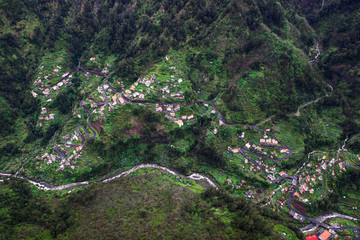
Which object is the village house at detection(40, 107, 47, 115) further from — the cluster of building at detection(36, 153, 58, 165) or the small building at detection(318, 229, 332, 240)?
the small building at detection(318, 229, 332, 240)

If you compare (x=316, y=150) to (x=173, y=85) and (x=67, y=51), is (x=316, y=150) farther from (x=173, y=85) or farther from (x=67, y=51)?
(x=67, y=51)

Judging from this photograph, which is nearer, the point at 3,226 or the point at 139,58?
the point at 3,226

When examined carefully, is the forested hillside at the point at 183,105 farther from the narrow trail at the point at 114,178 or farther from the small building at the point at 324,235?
the small building at the point at 324,235

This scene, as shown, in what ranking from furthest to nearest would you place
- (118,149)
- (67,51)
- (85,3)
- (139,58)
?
(85,3) → (67,51) → (139,58) → (118,149)

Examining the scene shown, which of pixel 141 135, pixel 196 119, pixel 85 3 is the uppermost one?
pixel 85 3

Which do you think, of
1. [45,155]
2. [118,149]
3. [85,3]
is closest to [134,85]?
[118,149]

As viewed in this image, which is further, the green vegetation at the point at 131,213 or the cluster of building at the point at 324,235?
the cluster of building at the point at 324,235

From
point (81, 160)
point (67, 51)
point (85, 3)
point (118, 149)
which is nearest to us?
point (81, 160)

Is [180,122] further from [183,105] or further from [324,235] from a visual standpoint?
[324,235]

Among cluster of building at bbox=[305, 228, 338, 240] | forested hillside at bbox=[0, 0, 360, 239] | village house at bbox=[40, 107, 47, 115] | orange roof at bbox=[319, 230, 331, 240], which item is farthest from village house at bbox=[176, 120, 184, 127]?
orange roof at bbox=[319, 230, 331, 240]

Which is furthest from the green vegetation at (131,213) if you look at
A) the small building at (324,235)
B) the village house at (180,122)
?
the village house at (180,122)

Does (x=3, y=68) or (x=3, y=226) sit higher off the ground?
(x=3, y=68)
